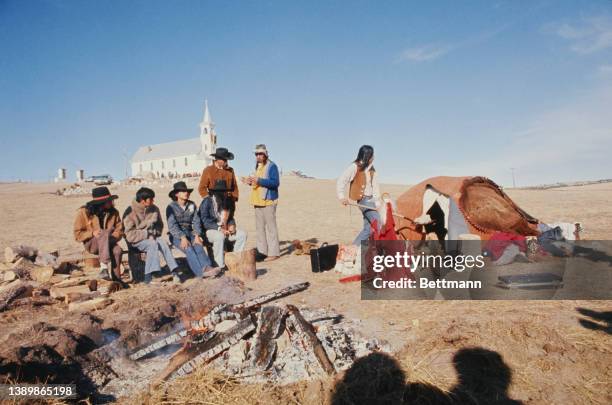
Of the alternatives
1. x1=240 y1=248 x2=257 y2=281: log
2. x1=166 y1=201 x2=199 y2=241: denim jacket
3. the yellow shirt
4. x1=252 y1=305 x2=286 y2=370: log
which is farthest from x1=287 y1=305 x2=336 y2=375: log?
the yellow shirt

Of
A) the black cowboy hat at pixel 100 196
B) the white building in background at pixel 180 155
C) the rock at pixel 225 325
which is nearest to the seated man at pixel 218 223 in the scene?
the black cowboy hat at pixel 100 196

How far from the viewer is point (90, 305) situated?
501 cm

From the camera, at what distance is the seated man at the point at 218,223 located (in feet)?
22.8

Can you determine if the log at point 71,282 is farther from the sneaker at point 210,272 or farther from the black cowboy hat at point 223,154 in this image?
the black cowboy hat at point 223,154

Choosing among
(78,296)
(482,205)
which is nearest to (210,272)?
(78,296)

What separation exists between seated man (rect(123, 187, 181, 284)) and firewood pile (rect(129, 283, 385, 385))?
8.38ft

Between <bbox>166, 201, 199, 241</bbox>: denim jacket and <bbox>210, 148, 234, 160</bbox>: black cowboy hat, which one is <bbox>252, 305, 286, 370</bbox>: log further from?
<bbox>210, 148, 234, 160</bbox>: black cowboy hat

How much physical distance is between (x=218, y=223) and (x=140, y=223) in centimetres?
141

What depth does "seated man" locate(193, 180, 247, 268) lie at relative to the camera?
22.8 feet

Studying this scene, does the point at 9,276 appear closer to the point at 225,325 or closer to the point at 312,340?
the point at 225,325

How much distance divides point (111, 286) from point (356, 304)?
3.82m

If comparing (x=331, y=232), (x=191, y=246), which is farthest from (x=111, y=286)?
(x=331, y=232)

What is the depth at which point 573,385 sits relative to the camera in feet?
9.39

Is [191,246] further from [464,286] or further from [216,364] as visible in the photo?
[464,286]
